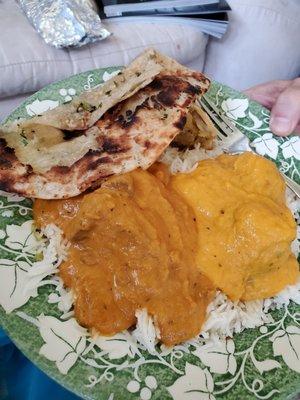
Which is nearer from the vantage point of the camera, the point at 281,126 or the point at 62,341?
the point at 62,341

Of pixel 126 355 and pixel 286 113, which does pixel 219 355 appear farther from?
pixel 286 113

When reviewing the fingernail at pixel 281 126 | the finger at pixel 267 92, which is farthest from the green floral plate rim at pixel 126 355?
the finger at pixel 267 92

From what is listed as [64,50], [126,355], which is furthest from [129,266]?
[64,50]

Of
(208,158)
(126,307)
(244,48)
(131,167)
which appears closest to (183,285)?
(126,307)

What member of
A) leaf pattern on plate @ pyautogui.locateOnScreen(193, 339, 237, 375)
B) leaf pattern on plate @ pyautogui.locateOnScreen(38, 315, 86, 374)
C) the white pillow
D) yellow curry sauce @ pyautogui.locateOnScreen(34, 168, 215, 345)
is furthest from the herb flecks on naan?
the white pillow

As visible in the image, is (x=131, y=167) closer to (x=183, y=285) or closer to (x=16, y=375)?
(x=183, y=285)

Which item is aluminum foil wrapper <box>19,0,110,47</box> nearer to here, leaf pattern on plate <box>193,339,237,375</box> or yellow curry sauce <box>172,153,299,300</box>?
yellow curry sauce <box>172,153,299,300</box>
